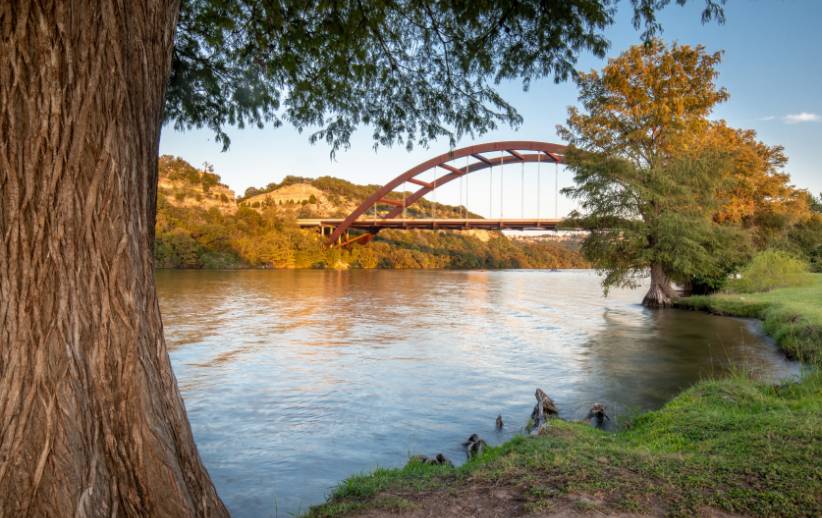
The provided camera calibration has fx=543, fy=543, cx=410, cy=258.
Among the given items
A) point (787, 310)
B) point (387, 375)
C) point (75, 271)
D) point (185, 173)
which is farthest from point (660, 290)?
point (185, 173)

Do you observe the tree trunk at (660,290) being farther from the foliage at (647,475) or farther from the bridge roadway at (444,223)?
the foliage at (647,475)

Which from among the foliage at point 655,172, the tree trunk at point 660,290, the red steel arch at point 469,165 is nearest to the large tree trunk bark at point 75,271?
the foliage at point 655,172

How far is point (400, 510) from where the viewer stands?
10.8 ft

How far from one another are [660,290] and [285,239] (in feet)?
158

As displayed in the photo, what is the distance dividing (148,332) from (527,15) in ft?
17.3

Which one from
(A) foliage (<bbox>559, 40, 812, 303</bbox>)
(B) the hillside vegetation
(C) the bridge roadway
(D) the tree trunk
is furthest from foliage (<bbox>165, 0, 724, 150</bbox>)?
(B) the hillside vegetation

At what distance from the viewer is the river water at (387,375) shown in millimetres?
5891

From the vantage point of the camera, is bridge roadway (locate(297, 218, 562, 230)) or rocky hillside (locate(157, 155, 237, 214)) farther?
rocky hillside (locate(157, 155, 237, 214))

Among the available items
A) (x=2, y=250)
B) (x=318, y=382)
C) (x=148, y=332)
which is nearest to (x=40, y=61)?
(x=2, y=250)

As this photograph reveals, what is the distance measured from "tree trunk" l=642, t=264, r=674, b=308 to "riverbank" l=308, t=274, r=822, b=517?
59.5 feet

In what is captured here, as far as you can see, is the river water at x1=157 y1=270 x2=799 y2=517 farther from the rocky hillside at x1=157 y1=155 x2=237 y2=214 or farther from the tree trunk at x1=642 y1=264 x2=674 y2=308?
the rocky hillside at x1=157 y1=155 x2=237 y2=214

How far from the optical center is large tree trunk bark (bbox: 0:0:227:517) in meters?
2.34

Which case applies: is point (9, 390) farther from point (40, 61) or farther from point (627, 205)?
point (627, 205)

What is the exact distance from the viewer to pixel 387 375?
9969 mm
